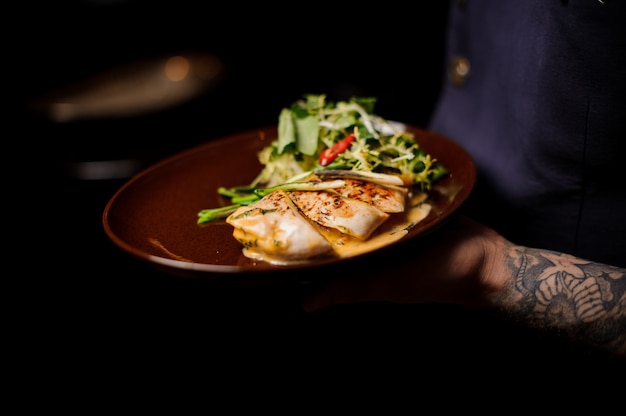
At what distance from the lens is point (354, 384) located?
5.41 feet

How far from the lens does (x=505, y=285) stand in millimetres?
1430

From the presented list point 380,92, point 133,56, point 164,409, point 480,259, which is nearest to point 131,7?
point 133,56

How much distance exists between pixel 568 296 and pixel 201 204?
113cm

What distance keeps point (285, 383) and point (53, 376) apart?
3.82 ft

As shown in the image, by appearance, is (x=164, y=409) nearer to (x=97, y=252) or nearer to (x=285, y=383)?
(x=285, y=383)

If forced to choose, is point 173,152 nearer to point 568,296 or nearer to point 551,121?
point 551,121

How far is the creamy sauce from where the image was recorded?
123 centimetres

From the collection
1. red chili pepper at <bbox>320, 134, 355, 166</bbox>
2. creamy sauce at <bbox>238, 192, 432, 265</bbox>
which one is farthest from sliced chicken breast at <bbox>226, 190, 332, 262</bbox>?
red chili pepper at <bbox>320, 134, 355, 166</bbox>

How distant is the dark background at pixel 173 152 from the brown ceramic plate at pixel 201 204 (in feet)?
0.33

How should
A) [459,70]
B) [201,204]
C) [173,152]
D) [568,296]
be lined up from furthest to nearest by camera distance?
[173,152]
[459,70]
[201,204]
[568,296]

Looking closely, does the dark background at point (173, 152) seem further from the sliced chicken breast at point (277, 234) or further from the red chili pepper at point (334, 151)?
the red chili pepper at point (334, 151)

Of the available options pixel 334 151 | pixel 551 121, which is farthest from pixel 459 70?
pixel 334 151

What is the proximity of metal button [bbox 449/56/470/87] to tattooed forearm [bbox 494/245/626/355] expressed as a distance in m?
0.76

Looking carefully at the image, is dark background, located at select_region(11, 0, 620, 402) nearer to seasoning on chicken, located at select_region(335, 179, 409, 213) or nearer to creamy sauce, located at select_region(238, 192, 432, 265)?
creamy sauce, located at select_region(238, 192, 432, 265)
